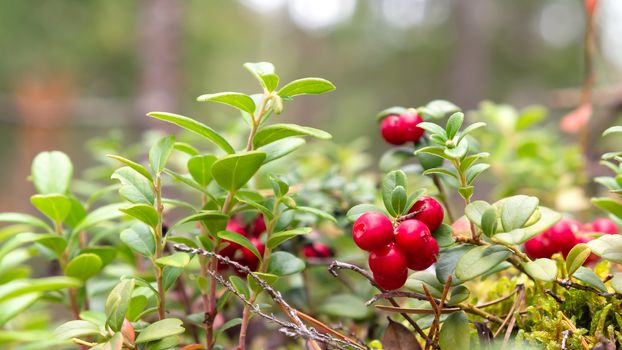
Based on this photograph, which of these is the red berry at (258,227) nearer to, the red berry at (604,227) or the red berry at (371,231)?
the red berry at (371,231)

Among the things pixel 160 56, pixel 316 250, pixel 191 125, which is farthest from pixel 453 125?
pixel 160 56

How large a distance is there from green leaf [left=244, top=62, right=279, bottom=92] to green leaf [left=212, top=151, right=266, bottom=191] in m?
0.07

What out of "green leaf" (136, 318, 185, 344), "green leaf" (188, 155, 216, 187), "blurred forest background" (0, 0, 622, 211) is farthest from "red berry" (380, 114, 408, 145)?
"blurred forest background" (0, 0, 622, 211)

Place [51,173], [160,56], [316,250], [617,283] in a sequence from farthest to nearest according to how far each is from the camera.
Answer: [160,56] → [316,250] → [51,173] → [617,283]

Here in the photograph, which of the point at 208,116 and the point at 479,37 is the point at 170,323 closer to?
the point at 479,37

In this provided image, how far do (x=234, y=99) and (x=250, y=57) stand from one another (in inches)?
502

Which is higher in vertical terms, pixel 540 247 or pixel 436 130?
pixel 436 130

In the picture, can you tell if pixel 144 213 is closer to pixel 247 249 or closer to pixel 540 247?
pixel 247 249

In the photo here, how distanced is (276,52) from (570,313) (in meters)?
13.4

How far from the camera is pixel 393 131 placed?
644 millimetres

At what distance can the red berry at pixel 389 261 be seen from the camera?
0.50 metres

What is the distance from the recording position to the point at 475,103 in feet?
21.2

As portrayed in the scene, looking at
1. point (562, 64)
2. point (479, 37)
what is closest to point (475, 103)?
point (479, 37)

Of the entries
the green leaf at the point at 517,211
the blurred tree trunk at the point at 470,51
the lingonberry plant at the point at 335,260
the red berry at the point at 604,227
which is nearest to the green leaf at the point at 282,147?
the lingonberry plant at the point at 335,260
